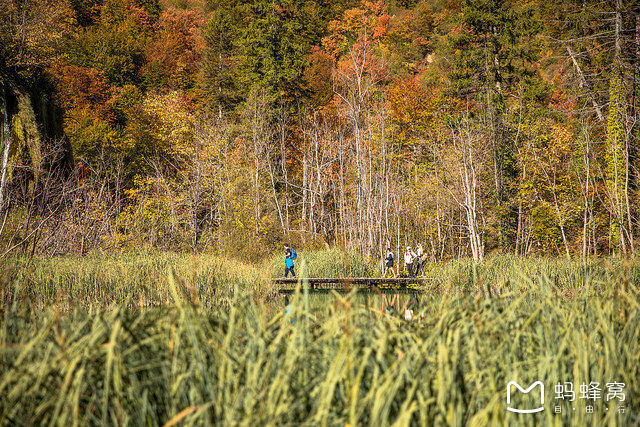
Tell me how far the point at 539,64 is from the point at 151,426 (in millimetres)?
21469

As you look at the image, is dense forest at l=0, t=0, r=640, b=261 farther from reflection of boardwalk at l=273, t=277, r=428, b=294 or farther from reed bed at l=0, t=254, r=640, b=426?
reed bed at l=0, t=254, r=640, b=426

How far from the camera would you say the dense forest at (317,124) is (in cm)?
1238

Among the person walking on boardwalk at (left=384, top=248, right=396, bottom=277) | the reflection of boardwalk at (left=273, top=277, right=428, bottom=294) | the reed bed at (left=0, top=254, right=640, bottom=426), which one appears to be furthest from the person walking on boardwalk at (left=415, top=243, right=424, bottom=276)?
the reed bed at (left=0, top=254, right=640, bottom=426)

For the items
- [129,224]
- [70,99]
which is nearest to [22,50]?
[70,99]

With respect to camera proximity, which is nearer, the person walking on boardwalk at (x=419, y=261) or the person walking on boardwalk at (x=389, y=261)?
the person walking on boardwalk at (x=389, y=261)

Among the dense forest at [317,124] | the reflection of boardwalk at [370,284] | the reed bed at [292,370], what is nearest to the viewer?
the reed bed at [292,370]

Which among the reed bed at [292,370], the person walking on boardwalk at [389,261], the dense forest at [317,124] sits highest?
the dense forest at [317,124]

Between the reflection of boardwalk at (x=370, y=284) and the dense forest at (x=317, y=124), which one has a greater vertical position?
the dense forest at (x=317, y=124)

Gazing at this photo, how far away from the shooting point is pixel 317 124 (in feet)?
70.9

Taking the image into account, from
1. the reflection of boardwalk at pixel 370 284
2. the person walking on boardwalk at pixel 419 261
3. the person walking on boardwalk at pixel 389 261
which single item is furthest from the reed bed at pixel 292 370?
the person walking on boardwalk at pixel 419 261

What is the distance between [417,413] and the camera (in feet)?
5.47

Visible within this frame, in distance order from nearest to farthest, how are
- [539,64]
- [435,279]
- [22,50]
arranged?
[435,279] → [22,50] → [539,64]

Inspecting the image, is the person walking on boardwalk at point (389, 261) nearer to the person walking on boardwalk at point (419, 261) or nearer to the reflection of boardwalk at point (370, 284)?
the reflection of boardwalk at point (370, 284)

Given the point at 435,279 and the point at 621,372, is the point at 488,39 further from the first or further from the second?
the point at 621,372
